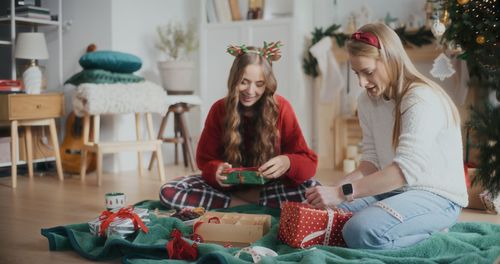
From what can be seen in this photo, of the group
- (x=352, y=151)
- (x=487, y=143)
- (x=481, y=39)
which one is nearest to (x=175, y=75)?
(x=352, y=151)

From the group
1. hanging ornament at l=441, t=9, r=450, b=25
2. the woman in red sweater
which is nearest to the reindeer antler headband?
the woman in red sweater

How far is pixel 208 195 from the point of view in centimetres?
274

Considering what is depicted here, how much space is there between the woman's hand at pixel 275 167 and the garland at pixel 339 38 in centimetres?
213

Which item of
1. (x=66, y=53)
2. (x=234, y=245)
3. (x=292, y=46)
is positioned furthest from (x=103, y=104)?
(x=234, y=245)

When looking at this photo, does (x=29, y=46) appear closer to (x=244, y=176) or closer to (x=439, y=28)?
(x=244, y=176)

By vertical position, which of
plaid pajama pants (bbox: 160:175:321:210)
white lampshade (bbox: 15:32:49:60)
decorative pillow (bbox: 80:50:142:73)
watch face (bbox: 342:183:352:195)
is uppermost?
white lampshade (bbox: 15:32:49:60)

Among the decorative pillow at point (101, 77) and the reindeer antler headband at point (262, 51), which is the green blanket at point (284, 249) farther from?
the decorative pillow at point (101, 77)

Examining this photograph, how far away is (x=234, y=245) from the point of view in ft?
6.97

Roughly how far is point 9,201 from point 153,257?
158 cm

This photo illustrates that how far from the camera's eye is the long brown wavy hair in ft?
8.50

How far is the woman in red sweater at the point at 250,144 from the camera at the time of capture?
259cm

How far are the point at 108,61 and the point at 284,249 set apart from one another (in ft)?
8.09

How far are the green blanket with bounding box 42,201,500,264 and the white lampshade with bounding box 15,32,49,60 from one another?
2074mm

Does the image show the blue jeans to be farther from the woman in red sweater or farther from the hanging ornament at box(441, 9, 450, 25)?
the hanging ornament at box(441, 9, 450, 25)
